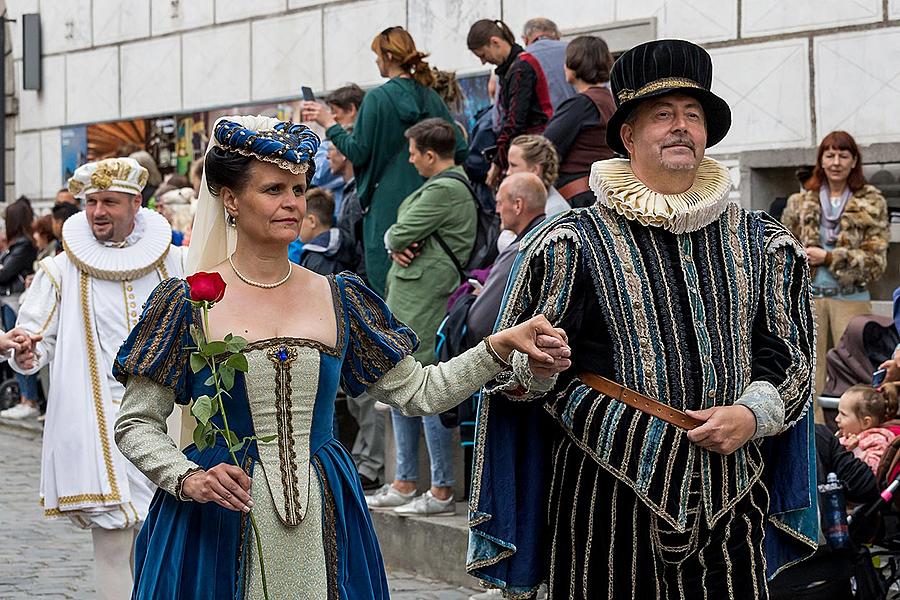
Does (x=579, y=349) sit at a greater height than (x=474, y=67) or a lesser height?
lesser

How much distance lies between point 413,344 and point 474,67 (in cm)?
783

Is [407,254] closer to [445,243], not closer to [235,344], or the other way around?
[445,243]

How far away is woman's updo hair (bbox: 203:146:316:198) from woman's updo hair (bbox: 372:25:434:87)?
4.73 metres

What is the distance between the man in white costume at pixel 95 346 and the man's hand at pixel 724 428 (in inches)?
111

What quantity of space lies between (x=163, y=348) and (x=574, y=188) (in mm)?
4210

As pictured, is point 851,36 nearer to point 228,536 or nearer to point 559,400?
point 559,400

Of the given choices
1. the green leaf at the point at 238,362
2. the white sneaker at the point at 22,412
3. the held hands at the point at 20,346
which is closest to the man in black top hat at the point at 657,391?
the green leaf at the point at 238,362

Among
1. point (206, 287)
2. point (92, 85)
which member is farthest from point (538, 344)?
point (92, 85)

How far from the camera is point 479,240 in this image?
27.0ft

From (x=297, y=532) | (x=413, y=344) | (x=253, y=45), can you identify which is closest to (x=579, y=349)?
(x=413, y=344)

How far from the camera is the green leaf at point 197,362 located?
13.1ft

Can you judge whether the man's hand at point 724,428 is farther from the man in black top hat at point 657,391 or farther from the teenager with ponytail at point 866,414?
the teenager with ponytail at point 866,414

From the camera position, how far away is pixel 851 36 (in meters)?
9.29

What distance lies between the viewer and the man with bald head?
690 centimetres
